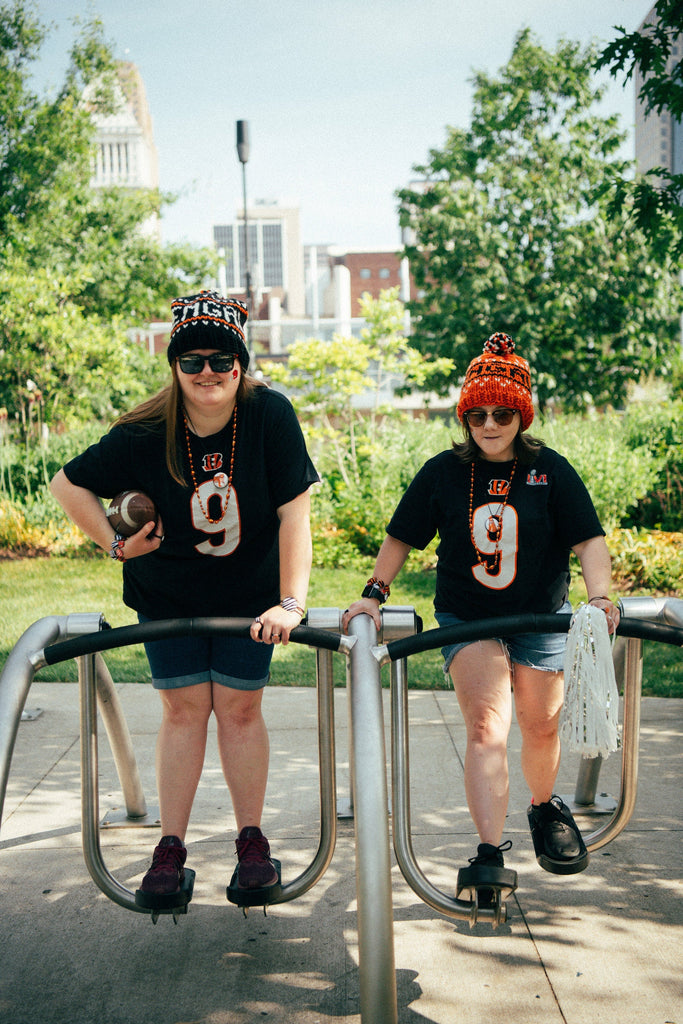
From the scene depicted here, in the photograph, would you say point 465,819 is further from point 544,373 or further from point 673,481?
point 544,373

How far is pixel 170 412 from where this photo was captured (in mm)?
2574

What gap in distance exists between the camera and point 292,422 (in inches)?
102

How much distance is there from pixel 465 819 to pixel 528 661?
1.12 m

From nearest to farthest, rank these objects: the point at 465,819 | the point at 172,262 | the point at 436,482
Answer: the point at 436,482
the point at 465,819
the point at 172,262

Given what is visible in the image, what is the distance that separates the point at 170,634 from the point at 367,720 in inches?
19.7

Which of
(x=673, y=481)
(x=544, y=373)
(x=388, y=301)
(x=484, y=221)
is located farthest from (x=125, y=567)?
(x=484, y=221)

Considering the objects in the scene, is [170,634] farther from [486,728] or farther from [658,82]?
[658,82]

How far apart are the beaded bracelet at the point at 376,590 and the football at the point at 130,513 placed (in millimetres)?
643

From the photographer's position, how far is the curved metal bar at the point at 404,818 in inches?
95.1

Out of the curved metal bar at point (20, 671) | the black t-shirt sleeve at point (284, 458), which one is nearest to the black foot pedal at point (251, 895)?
the curved metal bar at point (20, 671)

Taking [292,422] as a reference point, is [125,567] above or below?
below

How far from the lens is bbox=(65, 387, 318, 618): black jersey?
2.54m

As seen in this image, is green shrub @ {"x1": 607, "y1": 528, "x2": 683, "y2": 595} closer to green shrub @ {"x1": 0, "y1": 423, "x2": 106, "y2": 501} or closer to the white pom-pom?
the white pom-pom

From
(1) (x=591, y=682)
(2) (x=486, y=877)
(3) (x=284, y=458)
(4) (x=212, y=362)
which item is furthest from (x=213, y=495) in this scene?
(2) (x=486, y=877)
